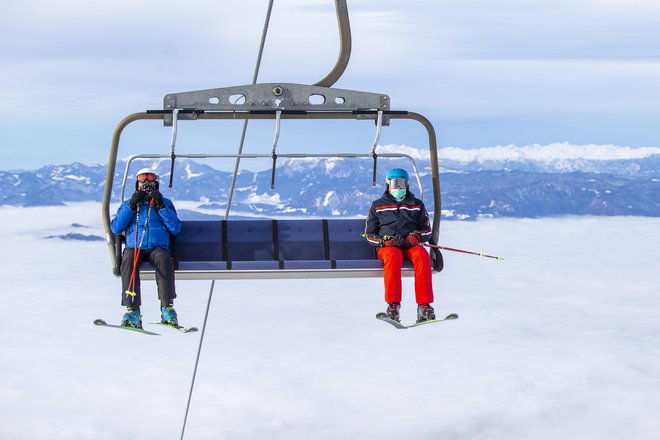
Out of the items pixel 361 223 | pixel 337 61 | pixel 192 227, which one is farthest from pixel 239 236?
pixel 337 61

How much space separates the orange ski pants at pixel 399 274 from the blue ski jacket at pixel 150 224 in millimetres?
2240

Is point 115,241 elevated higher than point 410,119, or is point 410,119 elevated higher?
point 410,119

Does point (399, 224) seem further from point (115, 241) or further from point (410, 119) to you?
point (115, 241)

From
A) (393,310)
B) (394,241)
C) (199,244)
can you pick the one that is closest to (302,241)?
(199,244)

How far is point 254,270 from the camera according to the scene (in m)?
12.3

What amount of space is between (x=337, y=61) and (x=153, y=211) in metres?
2.43

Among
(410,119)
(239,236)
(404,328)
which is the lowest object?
(404,328)

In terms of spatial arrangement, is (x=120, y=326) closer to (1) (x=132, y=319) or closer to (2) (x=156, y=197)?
(1) (x=132, y=319)

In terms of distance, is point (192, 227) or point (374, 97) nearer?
point (374, 97)

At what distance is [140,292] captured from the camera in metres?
12.2

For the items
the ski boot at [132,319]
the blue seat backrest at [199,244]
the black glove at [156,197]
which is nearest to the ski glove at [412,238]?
the blue seat backrest at [199,244]

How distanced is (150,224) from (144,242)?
20 cm

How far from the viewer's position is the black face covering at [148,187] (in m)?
12.2

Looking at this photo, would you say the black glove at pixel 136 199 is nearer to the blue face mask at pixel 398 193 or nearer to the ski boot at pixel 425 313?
the blue face mask at pixel 398 193
